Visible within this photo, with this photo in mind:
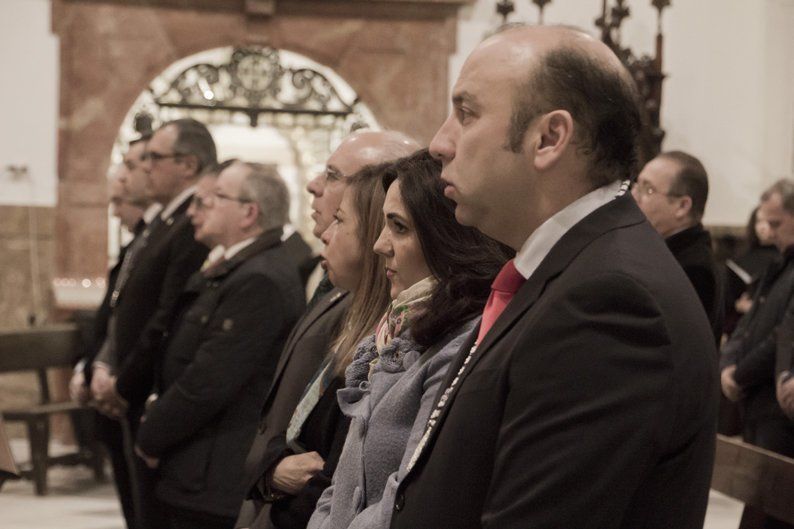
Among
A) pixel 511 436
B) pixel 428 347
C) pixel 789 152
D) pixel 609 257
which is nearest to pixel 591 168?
pixel 609 257

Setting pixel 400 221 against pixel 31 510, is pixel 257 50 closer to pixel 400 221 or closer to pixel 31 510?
pixel 31 510

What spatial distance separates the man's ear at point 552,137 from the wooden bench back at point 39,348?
22.5ft

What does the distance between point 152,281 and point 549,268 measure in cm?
406

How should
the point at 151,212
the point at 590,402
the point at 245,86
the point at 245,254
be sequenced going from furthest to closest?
the point at 245,86, the point at 151,212, the point at 245,254, the point at 590,402

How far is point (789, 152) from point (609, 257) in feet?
33.6

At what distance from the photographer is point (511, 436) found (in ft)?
5.34

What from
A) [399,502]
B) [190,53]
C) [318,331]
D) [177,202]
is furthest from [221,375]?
[190,53]

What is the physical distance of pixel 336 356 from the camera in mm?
3133

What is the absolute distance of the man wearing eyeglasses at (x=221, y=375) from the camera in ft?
15.2

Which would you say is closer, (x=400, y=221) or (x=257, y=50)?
(x=400, y=221)

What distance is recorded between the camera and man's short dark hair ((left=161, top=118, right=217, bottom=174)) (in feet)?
19.1

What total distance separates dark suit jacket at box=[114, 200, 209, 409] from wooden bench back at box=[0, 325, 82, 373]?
2.70 meters

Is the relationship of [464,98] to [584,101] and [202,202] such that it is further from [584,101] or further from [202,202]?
[202,202]

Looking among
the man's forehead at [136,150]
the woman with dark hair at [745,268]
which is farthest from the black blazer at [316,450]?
the woman with dark hair at [745,268]
